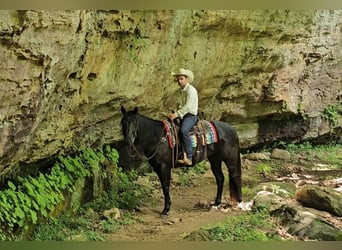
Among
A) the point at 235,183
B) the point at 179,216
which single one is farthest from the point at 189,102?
the point at 179,216

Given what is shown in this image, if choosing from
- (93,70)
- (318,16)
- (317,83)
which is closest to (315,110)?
(317,83)

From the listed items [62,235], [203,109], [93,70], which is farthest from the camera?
[203,109]

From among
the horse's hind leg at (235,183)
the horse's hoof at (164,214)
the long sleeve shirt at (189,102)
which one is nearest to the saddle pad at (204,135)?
the long sleeve shirt at (189,102)

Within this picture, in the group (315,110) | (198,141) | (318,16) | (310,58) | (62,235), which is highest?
(318,16)

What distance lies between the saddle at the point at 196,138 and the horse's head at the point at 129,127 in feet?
0.68

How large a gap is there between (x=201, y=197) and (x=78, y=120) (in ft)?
3.02

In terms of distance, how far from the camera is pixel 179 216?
9.75 ft

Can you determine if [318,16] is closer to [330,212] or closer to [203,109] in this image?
[203,109]

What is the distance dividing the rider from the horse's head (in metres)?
0.26

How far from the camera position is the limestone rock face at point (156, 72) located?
2639 mm

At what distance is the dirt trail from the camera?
2854 millimetres

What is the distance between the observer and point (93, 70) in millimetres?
3029

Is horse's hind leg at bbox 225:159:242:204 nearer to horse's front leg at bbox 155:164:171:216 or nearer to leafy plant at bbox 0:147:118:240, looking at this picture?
horse's front leg at bbox 155:164:171:216

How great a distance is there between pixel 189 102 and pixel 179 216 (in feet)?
2.34
